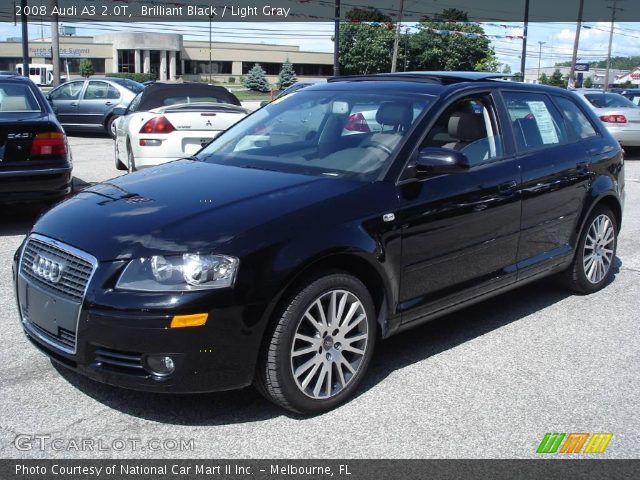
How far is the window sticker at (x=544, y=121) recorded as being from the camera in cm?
524

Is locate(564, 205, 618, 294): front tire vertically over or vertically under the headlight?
under

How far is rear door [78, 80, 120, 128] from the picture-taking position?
18.2 metres

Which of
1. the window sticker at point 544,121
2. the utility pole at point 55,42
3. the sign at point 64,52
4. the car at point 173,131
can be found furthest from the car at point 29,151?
the sign at point 64,52

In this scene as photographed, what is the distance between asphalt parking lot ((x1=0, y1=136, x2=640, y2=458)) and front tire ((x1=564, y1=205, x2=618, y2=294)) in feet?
2.21

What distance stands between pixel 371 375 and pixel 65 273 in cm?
182

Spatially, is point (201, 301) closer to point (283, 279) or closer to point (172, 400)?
point (283, 279)

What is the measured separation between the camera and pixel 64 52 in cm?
8650

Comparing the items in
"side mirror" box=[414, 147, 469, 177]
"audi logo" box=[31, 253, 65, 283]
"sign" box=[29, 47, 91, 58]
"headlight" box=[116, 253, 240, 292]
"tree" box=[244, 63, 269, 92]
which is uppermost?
"sign" box=[29, 47, 91, 58]

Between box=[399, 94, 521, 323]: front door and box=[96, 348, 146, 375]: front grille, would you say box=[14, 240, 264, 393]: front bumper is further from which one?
box=[399, 94, 521, 323]: front door

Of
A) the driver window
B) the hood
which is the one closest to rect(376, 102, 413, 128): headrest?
the driver window

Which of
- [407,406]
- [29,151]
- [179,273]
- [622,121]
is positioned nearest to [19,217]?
[29,151]

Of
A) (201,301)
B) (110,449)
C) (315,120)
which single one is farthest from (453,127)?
(110,449)

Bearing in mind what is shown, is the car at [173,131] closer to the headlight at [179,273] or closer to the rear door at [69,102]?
the headlight at [179,273]

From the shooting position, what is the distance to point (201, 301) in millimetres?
3152
